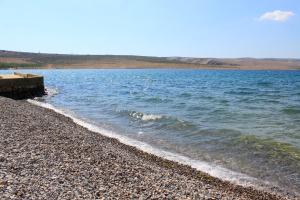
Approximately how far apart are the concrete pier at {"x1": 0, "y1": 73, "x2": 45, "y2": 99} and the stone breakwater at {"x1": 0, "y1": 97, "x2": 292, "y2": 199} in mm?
20746

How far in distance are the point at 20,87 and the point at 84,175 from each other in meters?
27.2

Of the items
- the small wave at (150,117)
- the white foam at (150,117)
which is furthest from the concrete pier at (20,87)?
the small wave at (150,117)

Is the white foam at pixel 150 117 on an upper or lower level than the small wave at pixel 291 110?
lower

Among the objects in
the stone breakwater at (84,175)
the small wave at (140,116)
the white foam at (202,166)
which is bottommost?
the small wave at (140,116)

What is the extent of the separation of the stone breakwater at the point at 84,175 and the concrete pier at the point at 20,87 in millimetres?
20746

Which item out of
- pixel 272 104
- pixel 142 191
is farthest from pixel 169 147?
pixel 272 104

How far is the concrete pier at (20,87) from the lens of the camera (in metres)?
33.0

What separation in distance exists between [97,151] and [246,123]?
36.3 feet

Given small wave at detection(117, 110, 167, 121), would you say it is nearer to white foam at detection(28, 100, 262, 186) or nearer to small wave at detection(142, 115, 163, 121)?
small wave at detection(142, 115, 163, 121)

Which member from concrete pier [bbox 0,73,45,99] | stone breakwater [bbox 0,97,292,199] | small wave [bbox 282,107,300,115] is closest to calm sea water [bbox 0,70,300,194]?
small wave [bbox 282,107,300,115]

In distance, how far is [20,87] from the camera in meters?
34.4

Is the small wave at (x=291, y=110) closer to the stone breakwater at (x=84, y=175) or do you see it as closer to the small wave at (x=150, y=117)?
the small wave at (x=150, y=117)

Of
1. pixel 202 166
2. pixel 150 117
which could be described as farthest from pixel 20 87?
pixel 202 166

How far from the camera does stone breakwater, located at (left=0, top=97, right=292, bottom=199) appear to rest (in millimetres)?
7789
